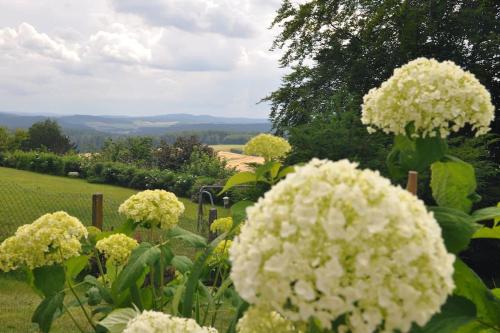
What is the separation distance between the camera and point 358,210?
95 cm

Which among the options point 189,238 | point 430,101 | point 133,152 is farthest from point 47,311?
point 133,152

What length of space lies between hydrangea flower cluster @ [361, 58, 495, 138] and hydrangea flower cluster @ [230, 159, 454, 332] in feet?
2.76

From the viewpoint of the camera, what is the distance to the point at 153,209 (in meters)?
2.74

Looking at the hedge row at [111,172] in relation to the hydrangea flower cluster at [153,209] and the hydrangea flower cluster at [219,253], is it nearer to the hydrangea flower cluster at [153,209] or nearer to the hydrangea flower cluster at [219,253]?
the hydrangea flower cluster at [219,253]

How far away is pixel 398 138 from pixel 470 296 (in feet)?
1.89

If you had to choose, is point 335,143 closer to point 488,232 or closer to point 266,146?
point 266,146

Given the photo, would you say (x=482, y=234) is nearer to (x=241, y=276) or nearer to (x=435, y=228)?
(x=435, y=228)

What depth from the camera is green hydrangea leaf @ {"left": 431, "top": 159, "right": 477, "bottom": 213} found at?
1.77 m

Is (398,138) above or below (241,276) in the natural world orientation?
above

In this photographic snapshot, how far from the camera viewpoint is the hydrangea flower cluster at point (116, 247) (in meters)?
2.82

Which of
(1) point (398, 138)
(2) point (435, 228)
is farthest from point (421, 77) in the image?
(2) point (435, 228)

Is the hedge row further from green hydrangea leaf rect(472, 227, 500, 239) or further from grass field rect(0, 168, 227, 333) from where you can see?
green hydrangea leaf rect(472, 227, 500, 239)

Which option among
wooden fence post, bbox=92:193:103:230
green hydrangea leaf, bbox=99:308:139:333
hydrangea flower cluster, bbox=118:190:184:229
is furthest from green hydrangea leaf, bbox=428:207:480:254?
wooden fence post, bbox=92:193:103:230

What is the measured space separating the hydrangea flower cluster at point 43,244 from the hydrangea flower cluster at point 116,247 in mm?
265
